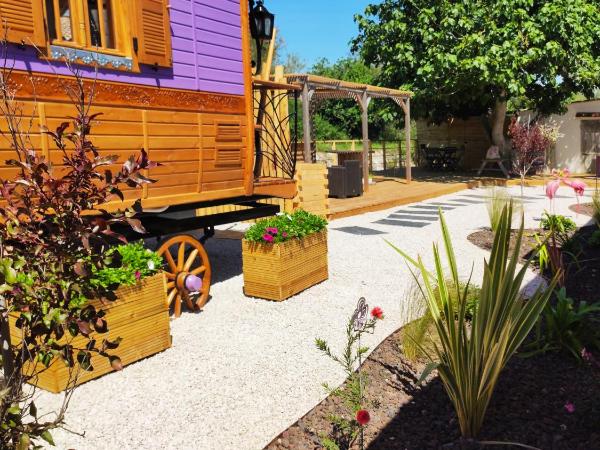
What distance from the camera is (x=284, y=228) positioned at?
529 centimetres

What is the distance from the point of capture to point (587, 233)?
7188mm

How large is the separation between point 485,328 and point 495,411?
2.16 feet

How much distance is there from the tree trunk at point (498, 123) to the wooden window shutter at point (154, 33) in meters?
15.2

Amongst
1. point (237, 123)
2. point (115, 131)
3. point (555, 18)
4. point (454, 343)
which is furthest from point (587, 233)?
point (555, 18)

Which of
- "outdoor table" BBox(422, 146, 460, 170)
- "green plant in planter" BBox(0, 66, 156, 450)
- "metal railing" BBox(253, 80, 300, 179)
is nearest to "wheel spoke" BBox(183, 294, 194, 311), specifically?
"metal railing" BBox(253, 80, 300, 179)

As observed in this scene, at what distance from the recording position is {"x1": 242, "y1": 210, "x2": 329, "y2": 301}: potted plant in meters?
5.14

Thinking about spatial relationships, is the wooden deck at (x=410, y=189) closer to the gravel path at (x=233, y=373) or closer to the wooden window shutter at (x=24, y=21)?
the gravel path at (x=233, y=373)

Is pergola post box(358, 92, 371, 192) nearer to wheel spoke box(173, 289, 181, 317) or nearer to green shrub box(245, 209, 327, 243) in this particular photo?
green shrub box(245, 209, 327, 243)

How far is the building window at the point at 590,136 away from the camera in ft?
59.7

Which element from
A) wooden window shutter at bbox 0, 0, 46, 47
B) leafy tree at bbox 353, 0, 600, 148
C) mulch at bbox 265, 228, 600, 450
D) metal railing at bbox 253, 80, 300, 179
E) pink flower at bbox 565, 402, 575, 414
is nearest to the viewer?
mulch at bbox 265, 228, 600, 450

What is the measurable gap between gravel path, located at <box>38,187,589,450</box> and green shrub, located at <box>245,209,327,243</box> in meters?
0.63

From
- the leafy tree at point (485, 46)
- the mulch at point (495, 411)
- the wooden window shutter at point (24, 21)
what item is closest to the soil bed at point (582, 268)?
the mulch at point (495, 411)

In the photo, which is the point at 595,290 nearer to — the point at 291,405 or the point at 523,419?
the point at 523,419

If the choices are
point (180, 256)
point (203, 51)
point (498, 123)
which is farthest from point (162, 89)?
point (498, 123)
